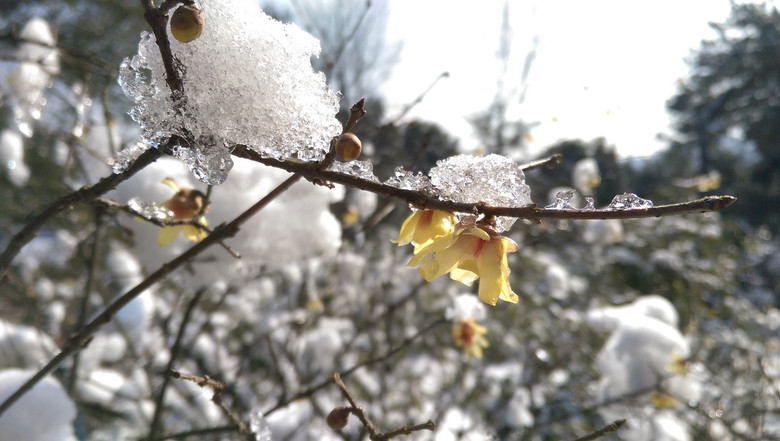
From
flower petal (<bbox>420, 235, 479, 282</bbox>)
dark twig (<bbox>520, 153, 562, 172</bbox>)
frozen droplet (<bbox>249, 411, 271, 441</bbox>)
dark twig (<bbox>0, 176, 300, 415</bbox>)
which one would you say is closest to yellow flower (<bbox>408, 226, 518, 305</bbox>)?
flower petal (<bbox>420, 235, 479, 282</bbox>)

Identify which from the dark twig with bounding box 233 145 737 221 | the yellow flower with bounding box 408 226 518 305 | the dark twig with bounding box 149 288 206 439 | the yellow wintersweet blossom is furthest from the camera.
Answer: the dark twig with bounding box 149 288 206 439

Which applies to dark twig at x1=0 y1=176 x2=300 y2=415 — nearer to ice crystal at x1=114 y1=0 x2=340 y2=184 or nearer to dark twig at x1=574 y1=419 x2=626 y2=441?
ice crystal at x1=114 y1=0 x2=340 y2=184

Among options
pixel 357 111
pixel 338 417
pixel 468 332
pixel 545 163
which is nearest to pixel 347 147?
pixel 357 111

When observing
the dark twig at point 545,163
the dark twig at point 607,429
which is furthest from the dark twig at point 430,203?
the dark twig at point 607,429

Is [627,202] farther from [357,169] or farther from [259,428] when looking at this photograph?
[259,428]

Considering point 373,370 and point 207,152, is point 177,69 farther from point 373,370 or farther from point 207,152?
point 373,370

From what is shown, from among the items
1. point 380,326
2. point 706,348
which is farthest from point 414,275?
point 706,348
